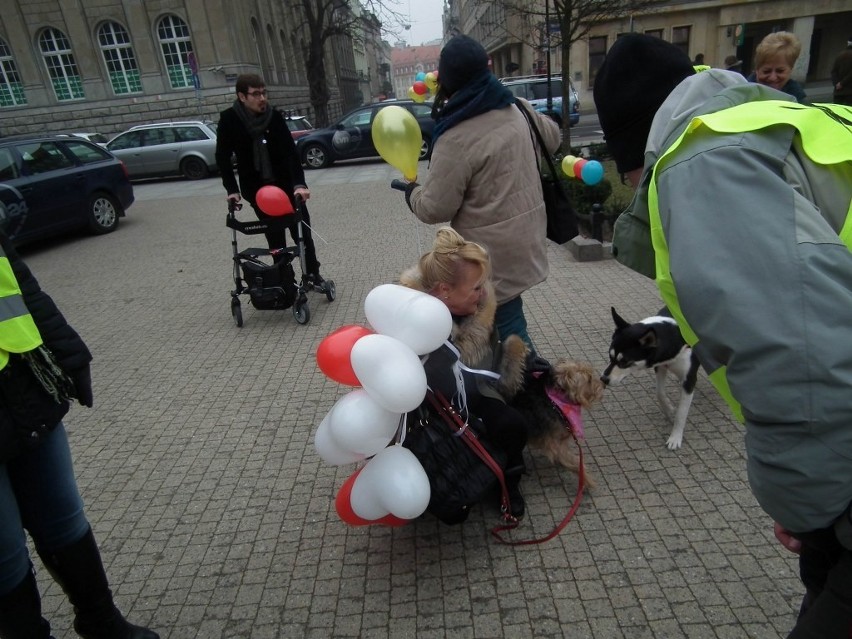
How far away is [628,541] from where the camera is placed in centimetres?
263

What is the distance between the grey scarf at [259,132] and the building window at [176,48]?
25.8 m

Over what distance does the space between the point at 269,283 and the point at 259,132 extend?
4.52 feet

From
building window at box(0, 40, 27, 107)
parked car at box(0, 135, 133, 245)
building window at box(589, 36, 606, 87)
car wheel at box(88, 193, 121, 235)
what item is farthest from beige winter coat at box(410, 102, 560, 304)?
building window at box(589, 36, 606, 87)

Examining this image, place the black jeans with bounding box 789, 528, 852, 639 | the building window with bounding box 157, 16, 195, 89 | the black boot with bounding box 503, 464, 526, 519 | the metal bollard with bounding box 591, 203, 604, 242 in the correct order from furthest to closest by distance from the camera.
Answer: the building window with bounding box 157, 16, 195, 89 → the metal bollard with bounding box 591, 203, 604, 242 → the black boot with bounding box 503, 464, 526, 519 → the black jeans with bounding box 789, 528, 852, 639

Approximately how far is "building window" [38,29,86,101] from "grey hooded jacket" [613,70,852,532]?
33.5 meters

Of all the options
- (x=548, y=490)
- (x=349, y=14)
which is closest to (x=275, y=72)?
(x=349, y=14)

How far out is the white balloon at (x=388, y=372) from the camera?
2.02 meters

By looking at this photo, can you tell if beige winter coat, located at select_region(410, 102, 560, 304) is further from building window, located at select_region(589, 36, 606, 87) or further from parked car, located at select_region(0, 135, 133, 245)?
building window, located at select_region(589, 36, 606, 87)

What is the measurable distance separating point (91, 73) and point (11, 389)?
31840mm

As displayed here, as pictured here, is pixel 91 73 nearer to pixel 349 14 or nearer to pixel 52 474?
pixel 349 14

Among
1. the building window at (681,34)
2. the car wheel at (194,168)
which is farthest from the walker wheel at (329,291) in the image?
the building window at (681,34)

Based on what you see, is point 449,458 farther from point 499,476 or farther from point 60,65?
point 60,65

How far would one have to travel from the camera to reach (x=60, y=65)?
27906 mm

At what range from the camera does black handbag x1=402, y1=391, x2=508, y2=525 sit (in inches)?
94.5
